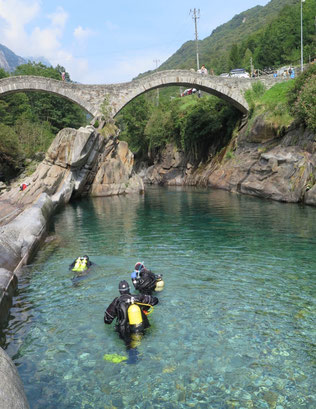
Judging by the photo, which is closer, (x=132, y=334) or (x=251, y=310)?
(x=132, y=334)

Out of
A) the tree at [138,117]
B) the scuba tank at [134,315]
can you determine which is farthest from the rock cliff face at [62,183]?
the tree at [138,117]

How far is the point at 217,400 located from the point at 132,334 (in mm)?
1986

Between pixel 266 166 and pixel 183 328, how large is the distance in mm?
22329

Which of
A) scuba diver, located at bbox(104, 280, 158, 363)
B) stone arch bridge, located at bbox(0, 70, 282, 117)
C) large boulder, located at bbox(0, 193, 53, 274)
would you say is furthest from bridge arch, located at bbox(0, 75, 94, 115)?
scuba diver, located at bbox(104, 280, 158, 363)

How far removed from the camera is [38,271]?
10.6m

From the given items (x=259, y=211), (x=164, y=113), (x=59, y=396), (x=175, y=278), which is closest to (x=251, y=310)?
(x=175, y=278)

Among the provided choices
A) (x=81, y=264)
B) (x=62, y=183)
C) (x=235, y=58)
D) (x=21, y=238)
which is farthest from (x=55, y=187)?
(x=235, y=58)

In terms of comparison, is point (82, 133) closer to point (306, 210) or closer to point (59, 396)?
point (306, 210)

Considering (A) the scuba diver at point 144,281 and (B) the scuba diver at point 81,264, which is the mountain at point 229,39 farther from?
(A) the scuba diver at point 144,281

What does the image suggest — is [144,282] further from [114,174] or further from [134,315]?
[114,174]

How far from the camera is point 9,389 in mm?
3895

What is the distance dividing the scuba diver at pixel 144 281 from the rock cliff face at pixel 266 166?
1519 centimetres

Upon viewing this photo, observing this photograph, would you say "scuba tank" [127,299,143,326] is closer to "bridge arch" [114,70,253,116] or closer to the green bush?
the green bush

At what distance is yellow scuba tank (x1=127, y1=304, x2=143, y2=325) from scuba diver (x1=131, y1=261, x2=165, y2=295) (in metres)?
1.94
